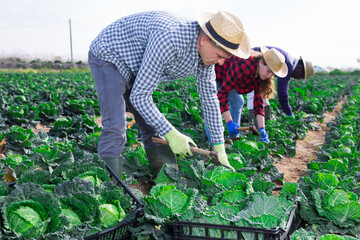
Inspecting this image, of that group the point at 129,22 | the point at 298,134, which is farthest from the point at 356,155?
the point at 129,22

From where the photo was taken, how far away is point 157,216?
2.29 metres

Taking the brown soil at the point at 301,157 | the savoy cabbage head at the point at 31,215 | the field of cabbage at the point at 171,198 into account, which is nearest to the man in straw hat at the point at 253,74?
the field of cabbage at the point at 171,198

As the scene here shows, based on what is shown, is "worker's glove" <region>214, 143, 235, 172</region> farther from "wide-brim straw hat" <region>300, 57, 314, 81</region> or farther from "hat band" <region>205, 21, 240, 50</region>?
"wide-brim straw hat" <region>300, 57, 314, 81</region>

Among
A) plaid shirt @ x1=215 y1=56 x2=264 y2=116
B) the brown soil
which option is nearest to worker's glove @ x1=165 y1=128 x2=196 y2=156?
plaid shirt @ x1=215 y1=56 x2=264 y2=116

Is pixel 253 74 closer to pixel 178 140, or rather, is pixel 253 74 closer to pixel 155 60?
pixel 178 140

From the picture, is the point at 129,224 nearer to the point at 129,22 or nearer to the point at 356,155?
the point at 129,22

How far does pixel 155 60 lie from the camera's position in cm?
252

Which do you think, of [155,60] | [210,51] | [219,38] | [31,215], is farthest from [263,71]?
[31,215]

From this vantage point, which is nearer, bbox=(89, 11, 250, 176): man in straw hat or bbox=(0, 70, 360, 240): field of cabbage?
bbox=(0, 70, 360, 240): field of cabbage

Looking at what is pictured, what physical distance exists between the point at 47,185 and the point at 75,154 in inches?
51.4

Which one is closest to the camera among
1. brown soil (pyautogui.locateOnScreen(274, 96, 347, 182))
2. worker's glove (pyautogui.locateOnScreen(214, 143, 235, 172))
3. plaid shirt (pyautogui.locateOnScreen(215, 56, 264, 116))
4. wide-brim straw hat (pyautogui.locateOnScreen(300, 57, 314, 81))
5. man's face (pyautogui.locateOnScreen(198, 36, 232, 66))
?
man's face (pyautogui.locateOnScreen(198, 36, 232, 66))

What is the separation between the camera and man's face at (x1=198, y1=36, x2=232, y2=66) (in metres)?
2.58

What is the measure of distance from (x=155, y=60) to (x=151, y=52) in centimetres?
7

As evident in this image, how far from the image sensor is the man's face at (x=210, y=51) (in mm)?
2580
